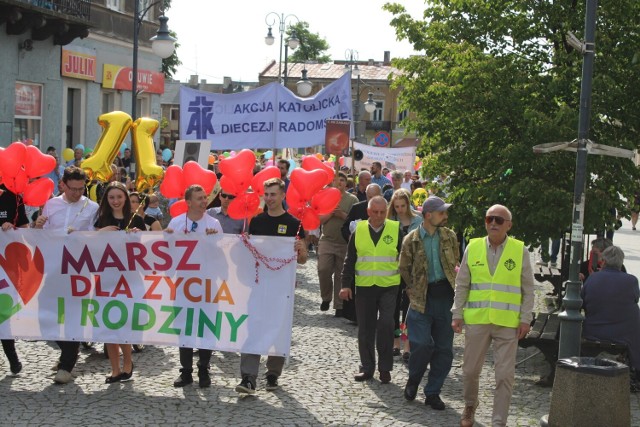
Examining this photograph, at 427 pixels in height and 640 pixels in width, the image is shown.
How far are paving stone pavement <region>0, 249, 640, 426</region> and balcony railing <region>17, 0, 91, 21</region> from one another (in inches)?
702

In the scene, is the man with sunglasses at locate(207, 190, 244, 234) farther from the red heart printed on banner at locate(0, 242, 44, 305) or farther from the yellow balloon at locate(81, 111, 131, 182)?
the red heart printed on banner at locate(0, 242, 44, 305)

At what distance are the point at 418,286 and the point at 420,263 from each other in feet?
0.64

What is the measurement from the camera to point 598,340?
10.1m

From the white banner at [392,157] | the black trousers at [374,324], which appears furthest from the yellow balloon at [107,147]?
the white banner at [392,157]

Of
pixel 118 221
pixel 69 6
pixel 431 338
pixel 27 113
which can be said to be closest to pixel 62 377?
pixel 118 221

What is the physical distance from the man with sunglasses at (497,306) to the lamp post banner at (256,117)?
8.97 metres

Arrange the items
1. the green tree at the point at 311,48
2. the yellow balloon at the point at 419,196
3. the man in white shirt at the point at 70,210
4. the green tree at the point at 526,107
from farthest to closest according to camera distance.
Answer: the green tree at the point at 311,48, the yellow balloon at the point at 419,196, the green tree at the point at 526,107, the man in white shirt at the point at 70,210

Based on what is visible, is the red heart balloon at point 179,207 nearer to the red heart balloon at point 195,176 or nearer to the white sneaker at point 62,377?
the red heart balloon at point 195,176

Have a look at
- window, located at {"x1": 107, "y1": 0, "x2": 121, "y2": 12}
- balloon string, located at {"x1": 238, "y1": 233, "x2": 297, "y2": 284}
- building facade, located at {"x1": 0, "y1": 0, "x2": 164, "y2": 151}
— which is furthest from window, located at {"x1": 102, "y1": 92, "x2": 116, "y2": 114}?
balloon string, located at {"x1": 238, "y1": 233, "x2": 297, "y2": 284}

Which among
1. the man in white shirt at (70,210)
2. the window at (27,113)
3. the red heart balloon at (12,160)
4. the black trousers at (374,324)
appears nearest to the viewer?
the man in white shirt at (70,210)

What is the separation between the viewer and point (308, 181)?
9.99 meters

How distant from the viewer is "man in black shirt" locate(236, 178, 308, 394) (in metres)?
9.13

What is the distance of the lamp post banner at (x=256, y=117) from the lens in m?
17.2

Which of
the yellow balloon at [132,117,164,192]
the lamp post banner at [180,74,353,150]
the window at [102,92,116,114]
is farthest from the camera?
the window at [102,92,116,114]
